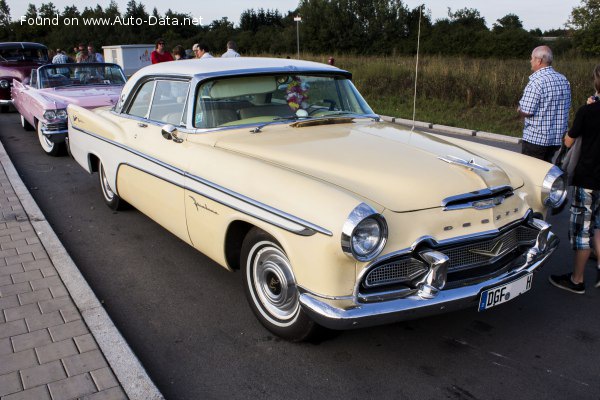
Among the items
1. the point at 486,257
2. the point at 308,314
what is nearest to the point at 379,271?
the point at 308,314

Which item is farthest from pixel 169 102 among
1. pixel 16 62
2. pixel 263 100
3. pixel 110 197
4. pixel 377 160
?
pixel 16 62

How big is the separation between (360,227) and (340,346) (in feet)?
3.14

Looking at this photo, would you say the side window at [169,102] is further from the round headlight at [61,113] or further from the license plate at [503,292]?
the round headlight at [61,113]

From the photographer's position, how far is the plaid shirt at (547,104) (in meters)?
4.96

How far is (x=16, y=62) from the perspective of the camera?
1514cm

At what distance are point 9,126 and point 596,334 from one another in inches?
489

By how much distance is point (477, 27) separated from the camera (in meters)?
52.1

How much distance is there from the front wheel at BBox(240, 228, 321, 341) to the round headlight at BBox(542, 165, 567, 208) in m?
1.76

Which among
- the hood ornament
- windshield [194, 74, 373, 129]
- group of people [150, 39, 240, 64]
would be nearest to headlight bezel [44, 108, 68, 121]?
group of people [150, 39, 240, 64]

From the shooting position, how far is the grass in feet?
41.4

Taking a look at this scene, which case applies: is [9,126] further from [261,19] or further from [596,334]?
[261,19]

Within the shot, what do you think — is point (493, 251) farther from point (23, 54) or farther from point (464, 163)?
point (23, 54)

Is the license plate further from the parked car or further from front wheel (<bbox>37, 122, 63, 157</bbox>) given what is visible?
the parked car

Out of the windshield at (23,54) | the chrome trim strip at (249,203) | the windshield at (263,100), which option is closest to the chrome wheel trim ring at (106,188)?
the chrome trim strip at (249,203)
